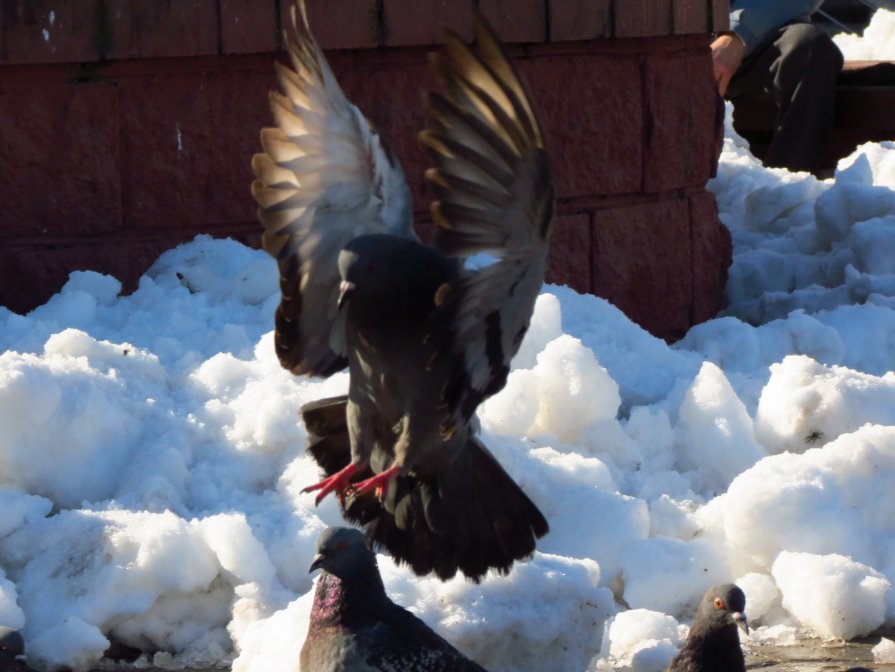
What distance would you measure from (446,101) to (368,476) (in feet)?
3.71

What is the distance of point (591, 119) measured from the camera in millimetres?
6082

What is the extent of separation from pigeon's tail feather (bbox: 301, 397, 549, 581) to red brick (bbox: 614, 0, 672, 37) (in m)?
2.27

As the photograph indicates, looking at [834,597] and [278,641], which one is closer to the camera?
[278,641]

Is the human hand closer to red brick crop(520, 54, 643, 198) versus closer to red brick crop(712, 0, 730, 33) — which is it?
red brick crop(712, 0, 730, 33)

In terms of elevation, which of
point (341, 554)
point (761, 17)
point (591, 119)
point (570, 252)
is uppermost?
point (761, 17)

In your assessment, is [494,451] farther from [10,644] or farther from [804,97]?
[804,97]

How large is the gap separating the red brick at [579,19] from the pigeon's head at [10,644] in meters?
2.91

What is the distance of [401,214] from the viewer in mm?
4059

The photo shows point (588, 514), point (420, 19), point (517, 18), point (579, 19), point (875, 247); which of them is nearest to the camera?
point (588, 514)

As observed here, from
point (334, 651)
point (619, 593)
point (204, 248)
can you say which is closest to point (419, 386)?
point (334, 651)

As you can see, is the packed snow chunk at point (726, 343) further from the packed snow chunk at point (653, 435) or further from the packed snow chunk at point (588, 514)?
the packed snow chunk at point (588, 514)

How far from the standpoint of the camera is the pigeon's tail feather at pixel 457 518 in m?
Result: 4.03

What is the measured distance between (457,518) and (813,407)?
153 centimetres

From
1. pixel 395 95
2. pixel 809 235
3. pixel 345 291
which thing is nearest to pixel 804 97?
pixel 809 235
